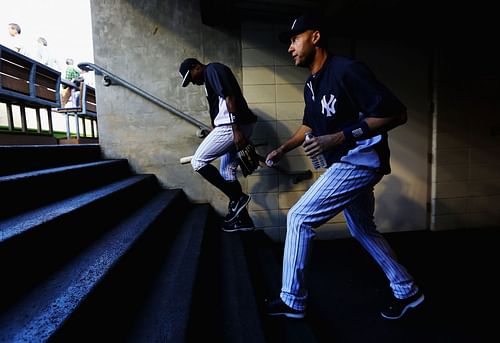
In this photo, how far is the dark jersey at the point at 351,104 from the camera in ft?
4.55

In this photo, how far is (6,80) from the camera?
3.39 meters

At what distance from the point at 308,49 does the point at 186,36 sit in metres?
2.01

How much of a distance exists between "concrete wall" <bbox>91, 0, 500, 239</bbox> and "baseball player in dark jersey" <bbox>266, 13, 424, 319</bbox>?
164cm

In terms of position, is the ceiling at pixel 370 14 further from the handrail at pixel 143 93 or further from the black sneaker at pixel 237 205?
the black sneaker at pixel 237 205

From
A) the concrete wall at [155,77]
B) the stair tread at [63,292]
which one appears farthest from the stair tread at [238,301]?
the concrete wall at [155,77]

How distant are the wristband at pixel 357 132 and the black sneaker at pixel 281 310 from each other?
3.01ft

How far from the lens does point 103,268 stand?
1.20 m

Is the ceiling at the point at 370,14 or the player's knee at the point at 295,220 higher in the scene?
the ceiling at the point at 370,14

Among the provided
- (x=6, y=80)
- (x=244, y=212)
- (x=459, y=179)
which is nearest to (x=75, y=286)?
(x=244, y=212)

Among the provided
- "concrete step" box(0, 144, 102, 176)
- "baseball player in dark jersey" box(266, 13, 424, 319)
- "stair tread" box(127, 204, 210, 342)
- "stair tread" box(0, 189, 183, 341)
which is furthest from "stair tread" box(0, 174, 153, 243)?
"baseball player in dark jersey" box(266, 13, 424, 319)

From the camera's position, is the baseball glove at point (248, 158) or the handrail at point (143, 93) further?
the handrail at point (143, 93)

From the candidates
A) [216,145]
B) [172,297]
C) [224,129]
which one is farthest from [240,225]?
[172,297]

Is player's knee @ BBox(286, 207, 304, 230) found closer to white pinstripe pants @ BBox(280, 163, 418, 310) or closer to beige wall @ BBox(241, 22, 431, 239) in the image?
white pinstripe pants @ BBox(280, 163, 418, 310)

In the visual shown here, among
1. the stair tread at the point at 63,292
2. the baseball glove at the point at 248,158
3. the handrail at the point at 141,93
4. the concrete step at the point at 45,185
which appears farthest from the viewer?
the handrail at the point at 141,93
